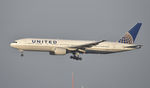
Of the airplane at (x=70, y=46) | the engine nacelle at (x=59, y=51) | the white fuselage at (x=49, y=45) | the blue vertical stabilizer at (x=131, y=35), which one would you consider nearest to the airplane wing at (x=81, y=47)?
the airplane at (x=70, y=46)

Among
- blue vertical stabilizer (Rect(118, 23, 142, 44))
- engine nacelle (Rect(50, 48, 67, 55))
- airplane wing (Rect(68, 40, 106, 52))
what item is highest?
blue vertical stabilizer (Rect(118, 23, 142, 44))

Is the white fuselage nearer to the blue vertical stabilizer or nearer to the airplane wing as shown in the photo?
the airplane wing

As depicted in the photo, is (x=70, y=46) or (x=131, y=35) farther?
(x=131, y=35)

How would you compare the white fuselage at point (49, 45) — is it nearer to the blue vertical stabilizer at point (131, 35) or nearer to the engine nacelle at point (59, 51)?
the engine nacelle at point (59, 51)

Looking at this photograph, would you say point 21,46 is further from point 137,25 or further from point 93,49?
point 137,25

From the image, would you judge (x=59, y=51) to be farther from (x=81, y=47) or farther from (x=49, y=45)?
(x=81, y=47)

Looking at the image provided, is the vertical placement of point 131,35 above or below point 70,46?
above

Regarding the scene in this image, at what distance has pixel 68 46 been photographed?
82938 millimetres

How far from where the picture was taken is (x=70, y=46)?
8294 centimetres

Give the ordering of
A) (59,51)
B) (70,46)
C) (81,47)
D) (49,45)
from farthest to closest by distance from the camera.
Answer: (70,46), (81,47), (49,45), (59,51)

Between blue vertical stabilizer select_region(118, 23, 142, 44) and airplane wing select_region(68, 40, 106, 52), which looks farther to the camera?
blue vertical stabilizer select_region(118, 23, 142, 44)

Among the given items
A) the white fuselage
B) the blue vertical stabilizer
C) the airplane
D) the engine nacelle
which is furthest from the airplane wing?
the blue vertical stabilizer

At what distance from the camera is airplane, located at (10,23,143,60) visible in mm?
80500

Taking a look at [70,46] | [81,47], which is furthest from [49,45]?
[81,47]
